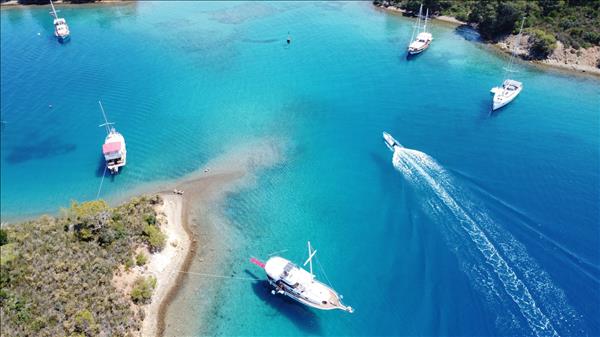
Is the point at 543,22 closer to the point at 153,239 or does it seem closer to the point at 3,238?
the point at 153,239

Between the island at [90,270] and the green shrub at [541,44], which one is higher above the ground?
the green shrub at [541,44]

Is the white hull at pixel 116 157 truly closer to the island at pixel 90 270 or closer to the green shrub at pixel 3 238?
the island at pixel 90 270

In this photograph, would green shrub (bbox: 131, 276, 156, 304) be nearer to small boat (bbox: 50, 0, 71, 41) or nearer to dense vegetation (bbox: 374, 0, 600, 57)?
small boat (bbox: 50, 0, 71, 41)

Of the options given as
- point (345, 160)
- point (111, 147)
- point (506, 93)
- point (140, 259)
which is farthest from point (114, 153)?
point (506, 93)

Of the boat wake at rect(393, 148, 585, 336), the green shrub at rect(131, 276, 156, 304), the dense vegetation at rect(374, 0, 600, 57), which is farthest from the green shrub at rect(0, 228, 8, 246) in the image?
the dense vegetation at rect(374, 0, 600, 57)

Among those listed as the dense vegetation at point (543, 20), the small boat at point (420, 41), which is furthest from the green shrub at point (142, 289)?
the dense vegetation at point (543, 20)

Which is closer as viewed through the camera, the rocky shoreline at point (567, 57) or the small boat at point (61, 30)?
the rocky shoreline at point (567, 57)

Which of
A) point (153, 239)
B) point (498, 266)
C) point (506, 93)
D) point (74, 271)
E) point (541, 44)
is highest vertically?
point (541, 44)
